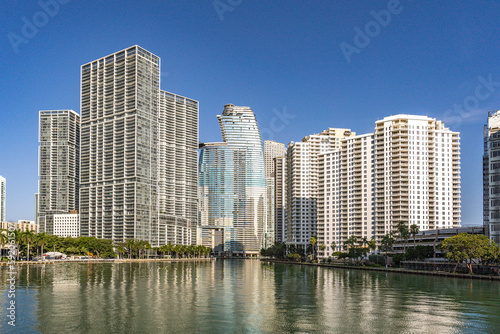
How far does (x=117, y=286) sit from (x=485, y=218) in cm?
15030

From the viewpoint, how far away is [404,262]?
605 feet

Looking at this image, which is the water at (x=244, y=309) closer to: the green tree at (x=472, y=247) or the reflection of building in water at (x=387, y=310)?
the reflection of building in water at (x=387, y=310)

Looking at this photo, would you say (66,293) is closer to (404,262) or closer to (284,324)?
(284,324)

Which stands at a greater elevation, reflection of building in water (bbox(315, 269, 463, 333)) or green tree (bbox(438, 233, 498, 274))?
green tree (bbox(438, 233, 498, 274))

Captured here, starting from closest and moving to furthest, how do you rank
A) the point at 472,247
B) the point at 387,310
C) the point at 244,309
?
the point at 244,309
the point at 387,310
the point at 472,247

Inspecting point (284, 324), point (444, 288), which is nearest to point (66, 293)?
point (284, 324)

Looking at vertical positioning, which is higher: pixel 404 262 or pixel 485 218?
pixel 485 218

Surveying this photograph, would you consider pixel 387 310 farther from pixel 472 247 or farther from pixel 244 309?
pixel 472 247

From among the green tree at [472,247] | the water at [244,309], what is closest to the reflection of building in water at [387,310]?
the water at [244,309]

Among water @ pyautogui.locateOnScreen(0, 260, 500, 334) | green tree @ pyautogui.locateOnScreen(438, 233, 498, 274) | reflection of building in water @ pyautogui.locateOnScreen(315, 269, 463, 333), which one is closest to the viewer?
water @ pyautogui.locateOnScreen(0, 260, 500, 334)

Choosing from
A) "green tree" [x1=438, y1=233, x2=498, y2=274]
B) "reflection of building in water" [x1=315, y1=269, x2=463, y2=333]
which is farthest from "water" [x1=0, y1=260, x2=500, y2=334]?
"green tree" [x1=438, y1=233, x2=498, y2=274]

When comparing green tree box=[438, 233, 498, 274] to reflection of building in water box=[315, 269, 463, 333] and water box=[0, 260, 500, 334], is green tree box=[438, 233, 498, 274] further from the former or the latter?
reflection of building in water box=[315, 269, 463, 333]

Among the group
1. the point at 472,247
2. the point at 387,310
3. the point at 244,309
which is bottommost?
the point at 387,310

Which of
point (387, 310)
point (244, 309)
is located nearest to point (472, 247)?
point (387, 310)
